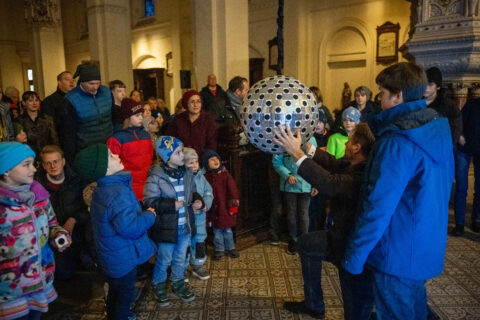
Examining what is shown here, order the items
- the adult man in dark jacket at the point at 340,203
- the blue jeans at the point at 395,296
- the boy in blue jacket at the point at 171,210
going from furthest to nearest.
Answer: the boy in blue jacket at the point at 171,210 → the adult man in dark jacket at the point at 340,203 → the blue jeans at the point at 395,296

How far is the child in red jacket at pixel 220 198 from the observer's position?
3.83m

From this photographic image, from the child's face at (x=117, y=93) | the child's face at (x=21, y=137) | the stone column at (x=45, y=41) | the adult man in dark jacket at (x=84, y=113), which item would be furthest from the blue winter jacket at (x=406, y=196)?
the stone column at (x=45, y=41)

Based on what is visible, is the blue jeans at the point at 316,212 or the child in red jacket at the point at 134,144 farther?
the blue jeans at the point at 316,212

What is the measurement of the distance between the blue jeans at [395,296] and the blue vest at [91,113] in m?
2.92

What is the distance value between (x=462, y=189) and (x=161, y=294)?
3.75 metres

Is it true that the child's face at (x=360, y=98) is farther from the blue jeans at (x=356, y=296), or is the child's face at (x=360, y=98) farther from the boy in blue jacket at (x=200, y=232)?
the blue jeans at (x=356, y=296)

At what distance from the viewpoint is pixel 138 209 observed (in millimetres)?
2506

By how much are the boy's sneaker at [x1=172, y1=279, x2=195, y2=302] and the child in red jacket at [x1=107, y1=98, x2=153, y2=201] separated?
958mm

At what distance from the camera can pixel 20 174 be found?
81.1 inches

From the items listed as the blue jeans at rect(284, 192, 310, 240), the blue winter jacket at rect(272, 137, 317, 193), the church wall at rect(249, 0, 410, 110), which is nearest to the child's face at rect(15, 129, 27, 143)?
the blue winter jacket at rect(272, 137, 317, 193)

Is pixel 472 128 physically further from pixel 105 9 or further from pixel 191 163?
pixel 105 9

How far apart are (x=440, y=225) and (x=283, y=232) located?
292cm

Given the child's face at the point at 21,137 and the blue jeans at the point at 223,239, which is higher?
the child's face at the point at 21,137

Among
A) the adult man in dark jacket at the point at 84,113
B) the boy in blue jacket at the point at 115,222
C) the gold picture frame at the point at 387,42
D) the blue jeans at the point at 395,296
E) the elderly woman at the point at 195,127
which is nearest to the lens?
the blue jeans at the point at 395,296
